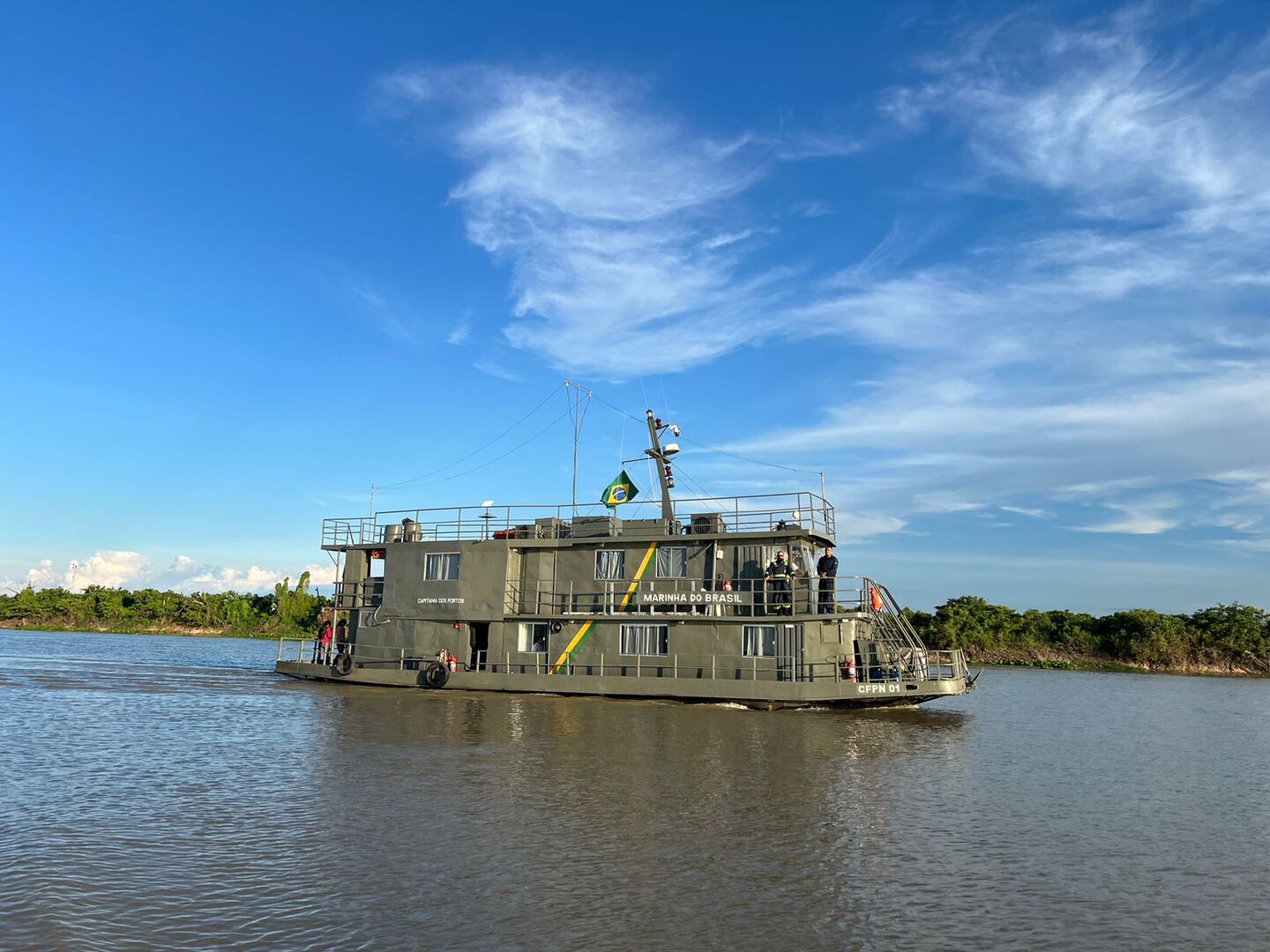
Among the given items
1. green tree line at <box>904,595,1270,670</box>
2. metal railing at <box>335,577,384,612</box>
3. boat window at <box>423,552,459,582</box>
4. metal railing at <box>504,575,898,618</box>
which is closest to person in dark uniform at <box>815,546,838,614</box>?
metal railing at <box>504,575,898,618</box>

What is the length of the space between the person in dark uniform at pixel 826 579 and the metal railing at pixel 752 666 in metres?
1.39

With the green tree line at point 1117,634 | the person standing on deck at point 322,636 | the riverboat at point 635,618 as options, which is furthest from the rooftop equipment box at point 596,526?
the green tree line at point 1117,634

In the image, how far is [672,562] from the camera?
2753cm

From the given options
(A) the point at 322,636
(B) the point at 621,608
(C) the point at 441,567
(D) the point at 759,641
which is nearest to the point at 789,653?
(D) the point at 759,641

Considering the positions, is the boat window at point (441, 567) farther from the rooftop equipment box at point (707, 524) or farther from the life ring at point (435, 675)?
the rooftop equipment box at point (707, 524)

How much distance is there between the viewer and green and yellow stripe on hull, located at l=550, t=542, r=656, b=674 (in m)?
27.7

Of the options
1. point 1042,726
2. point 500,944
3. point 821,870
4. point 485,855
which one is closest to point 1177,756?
point 1042,726

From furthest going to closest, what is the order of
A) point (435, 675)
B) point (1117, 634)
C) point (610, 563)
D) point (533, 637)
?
point (1117, 634)
point (533, 637)
point (435, 675)
point (610, 563)

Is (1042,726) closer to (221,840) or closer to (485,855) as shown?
(485,855)

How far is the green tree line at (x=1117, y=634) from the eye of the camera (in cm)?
5691

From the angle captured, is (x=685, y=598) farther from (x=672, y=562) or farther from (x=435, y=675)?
(x=435, y=675)

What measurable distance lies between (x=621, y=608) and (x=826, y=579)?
6.39 metres

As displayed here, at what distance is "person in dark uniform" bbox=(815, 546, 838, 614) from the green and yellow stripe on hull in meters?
5.14

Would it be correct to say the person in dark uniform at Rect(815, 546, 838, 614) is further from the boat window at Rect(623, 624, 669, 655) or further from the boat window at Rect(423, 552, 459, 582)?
the boat window at Rect(423, 552, 459, 582)
